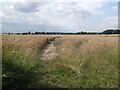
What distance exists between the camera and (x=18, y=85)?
25.6 feet

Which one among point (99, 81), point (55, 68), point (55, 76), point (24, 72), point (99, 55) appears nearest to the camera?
point (24, 72)

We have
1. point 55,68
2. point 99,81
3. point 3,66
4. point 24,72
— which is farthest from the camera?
point 55,68

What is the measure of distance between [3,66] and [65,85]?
77.6 inches

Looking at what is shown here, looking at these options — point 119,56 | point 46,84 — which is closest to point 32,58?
point 46,84

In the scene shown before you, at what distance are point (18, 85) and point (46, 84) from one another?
1040 millimetres

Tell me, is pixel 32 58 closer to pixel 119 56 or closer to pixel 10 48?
pixel 10 48

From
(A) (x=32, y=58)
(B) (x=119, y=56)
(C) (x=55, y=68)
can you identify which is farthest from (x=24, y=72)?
(B) (x=119, y=56)

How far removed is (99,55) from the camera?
12.4m

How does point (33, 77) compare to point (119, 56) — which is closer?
point (33, 77)

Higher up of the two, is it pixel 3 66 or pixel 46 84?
pixel 3 66

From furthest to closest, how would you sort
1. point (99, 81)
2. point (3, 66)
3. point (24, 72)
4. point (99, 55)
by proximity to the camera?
point (99, 55)
point (99, 81)
point (24, 72)
point (3, 66)

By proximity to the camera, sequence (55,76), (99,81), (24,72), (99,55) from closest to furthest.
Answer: (24,72)
(99,81)
(55,76)
(99,55)

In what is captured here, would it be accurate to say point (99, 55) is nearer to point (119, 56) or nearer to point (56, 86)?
point (119, 56)

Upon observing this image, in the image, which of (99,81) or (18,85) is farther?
(99,81)
